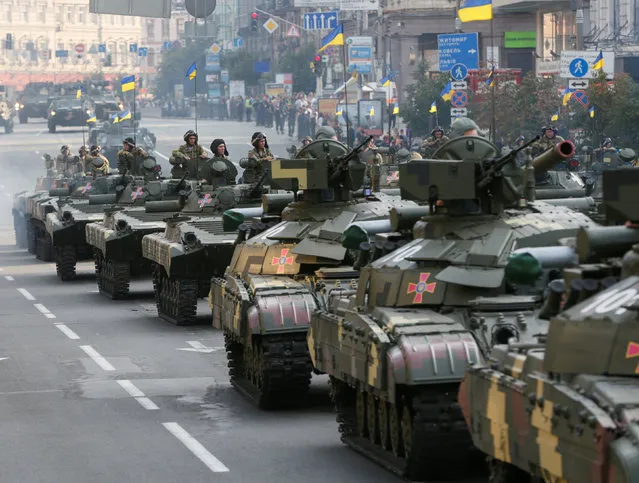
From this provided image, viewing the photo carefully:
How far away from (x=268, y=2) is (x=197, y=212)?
101584 millimetres

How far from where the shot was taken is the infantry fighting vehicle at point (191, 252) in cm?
2647

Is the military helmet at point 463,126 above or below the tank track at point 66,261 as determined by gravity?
above

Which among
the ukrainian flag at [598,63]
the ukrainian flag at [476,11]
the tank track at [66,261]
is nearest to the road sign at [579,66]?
the ukrainian flag at [476,11]

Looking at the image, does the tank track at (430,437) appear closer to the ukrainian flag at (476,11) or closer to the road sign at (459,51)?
the ukrainian flag at (476,11)

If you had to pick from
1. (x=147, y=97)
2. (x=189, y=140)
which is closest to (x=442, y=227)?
(x=189, y=140)

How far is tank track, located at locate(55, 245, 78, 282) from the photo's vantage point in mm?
35875

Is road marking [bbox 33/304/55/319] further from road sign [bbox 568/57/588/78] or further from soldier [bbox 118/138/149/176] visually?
road sign [bbox 568/57/588/78]

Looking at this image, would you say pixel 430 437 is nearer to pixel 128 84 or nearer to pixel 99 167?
pixel 99 167

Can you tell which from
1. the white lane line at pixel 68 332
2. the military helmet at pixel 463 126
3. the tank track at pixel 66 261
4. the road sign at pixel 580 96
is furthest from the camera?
the road sign at pixel 580 96

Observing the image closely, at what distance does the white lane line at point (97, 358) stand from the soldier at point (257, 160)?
6016 mm

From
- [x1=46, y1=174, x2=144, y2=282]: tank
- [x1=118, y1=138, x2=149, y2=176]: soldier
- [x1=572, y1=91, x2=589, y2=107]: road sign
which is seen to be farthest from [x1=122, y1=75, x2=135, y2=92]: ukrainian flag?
[x1=46, y1=174, x2=144, y2=282]: tank

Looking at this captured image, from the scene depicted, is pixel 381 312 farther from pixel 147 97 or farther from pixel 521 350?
pixel 147 97

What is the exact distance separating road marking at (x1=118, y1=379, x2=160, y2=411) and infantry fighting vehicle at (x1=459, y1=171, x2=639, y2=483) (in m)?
6.92

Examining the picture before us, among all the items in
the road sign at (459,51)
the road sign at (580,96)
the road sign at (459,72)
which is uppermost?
the road sign at (459,51)
